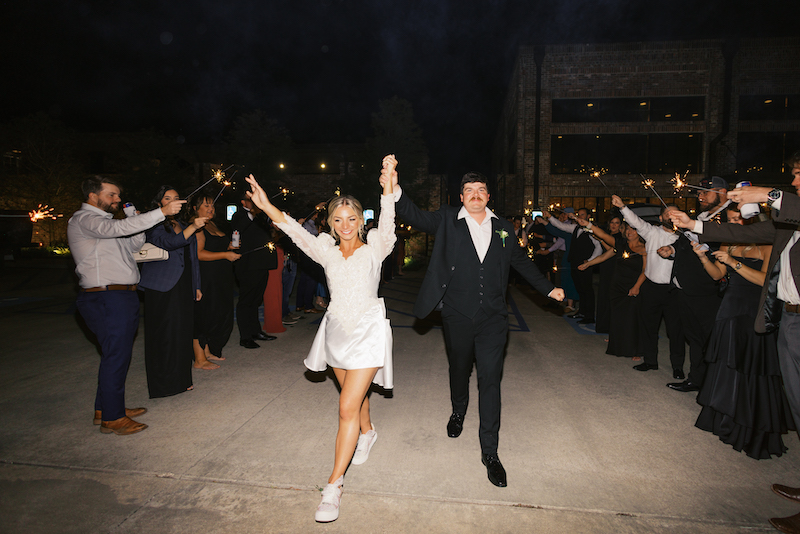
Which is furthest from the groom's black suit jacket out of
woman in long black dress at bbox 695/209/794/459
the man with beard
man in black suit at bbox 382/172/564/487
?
the man with beard

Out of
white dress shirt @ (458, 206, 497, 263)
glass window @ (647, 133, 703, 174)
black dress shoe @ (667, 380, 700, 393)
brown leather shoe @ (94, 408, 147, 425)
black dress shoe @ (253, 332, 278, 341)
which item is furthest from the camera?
glass window @ (647, 133, 703, 174)

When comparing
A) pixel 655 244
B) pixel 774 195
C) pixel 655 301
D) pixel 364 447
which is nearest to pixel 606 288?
pixel 655 301

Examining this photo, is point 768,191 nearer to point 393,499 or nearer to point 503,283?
point 503,283

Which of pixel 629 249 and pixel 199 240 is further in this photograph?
pixel 629 249

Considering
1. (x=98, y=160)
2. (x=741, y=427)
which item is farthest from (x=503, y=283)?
(x=98, y=160)

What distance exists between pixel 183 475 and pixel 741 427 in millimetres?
4462

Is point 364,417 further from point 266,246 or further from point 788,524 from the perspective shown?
point 266,246

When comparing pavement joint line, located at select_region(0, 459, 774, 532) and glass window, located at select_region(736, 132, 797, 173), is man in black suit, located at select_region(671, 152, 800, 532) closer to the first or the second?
pavement joint line, located at select_region(0, 459, 774, 532)

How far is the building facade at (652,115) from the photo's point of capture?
915 inches

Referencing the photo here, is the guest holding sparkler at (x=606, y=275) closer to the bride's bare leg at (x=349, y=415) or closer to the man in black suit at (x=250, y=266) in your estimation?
the man in black suit at (x=250, y=266)

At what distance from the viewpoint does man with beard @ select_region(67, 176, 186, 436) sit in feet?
12.1

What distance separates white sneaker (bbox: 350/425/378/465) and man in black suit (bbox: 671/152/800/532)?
8.75 feet

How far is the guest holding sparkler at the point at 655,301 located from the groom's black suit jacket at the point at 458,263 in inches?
92.9

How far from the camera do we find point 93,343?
20.7ft
